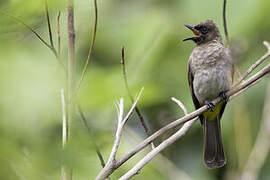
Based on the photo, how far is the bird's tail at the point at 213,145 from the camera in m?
2.64

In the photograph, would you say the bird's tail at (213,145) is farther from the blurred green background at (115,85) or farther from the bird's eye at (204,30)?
the bird's eye at (204,30)

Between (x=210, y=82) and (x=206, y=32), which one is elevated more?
(x=206, y=32)

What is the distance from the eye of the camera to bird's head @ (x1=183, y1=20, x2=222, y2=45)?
9.78 ft

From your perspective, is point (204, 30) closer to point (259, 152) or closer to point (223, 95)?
point (223, 95)

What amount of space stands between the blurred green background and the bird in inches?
3.9

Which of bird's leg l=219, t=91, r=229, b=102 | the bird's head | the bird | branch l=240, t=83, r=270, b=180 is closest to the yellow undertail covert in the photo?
the bird

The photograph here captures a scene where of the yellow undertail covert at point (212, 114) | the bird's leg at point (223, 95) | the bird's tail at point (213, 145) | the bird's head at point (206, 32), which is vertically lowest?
the bird's tail at point (213, 145)

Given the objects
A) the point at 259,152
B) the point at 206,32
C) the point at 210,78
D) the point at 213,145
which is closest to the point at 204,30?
the point at 206,32

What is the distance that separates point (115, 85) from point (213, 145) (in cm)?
182

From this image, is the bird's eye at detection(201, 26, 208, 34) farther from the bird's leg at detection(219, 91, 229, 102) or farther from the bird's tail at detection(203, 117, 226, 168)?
the bird's tail at detection(203, 117, 226, 168)

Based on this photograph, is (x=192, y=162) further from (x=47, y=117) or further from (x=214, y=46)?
(x=47, y=117)

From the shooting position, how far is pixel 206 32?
119 inches

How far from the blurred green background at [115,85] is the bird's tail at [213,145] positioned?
3.8 inches

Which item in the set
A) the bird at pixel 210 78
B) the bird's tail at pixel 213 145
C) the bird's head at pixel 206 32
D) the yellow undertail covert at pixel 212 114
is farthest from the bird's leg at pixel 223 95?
the bird's head at pixel 206 32
